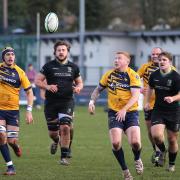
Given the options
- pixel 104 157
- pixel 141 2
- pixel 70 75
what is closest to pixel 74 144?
pixel 104 157

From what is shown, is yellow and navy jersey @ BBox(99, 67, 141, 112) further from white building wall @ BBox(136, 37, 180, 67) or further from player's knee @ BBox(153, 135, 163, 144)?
white building wall @ BBox(136, 37, 180, 67)

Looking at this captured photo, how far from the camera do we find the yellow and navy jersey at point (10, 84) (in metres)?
12.0

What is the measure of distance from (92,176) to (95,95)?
1.30 m

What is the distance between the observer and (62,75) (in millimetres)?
13203

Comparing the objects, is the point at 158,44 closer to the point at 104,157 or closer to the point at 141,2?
the point at 141,2

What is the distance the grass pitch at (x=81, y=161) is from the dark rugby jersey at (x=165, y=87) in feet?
3.67

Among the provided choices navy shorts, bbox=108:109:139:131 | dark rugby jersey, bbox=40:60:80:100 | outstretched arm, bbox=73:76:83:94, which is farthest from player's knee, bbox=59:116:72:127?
navy shorts, bbox=108:109:139:131

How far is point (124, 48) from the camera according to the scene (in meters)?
47.2

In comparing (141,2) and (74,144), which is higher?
(141,2)

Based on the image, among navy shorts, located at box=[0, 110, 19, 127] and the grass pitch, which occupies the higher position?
navy shorts, located at box=[0, 110, 19, 127]

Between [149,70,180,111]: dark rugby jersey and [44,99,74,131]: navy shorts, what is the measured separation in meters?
1.87

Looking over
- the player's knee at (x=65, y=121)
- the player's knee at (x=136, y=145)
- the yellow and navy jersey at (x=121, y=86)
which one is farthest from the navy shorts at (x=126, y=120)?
the player's knee at (x=65, y=121)

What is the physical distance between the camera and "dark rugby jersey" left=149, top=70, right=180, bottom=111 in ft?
38.8

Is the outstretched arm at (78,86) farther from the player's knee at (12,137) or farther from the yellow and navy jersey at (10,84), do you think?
the player's knee at (12,137)
